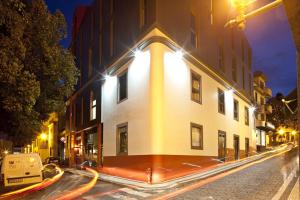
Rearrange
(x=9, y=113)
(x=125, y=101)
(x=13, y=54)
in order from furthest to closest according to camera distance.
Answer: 1. (x=125, y=101)
2. (x=9, y=113)
3. (x=13, y=54)

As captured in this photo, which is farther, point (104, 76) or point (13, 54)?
point (104, 76)

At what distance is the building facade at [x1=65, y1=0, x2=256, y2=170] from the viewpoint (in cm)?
1786

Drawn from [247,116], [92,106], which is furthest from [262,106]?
[92,106]

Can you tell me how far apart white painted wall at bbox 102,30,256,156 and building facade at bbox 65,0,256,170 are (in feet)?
0.18

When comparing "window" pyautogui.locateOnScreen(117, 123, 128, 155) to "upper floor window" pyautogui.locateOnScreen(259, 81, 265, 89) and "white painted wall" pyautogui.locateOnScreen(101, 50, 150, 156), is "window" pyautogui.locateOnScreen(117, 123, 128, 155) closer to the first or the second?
"white painted wall" pyautogui.locateOnScreen(101, 50, 150, 156)

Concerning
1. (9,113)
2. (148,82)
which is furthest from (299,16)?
(148,82)

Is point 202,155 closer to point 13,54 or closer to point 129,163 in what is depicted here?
point 129,163

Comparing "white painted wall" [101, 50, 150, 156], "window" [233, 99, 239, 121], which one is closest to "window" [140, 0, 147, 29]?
"white painted wall" [101, 50, 150, 156]

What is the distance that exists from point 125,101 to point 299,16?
58.6ft

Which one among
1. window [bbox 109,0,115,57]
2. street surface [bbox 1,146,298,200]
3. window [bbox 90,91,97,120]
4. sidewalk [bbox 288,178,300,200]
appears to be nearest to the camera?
sidewalk [bbox 288,178,300,200]

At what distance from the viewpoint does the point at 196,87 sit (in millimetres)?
21859

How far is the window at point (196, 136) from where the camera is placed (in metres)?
20.5

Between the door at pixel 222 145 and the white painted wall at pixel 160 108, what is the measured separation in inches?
57.3

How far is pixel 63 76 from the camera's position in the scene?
619 inches
